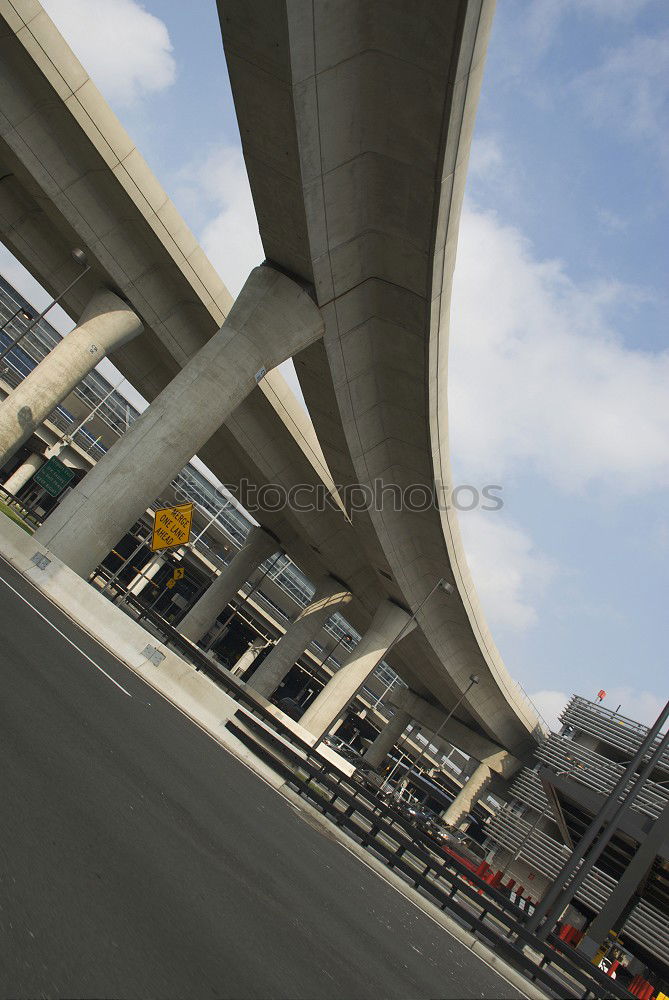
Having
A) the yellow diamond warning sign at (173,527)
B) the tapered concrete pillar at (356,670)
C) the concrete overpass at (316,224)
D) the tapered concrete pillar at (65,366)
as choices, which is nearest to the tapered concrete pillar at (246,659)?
the tapered concrete pillar at (356,670)

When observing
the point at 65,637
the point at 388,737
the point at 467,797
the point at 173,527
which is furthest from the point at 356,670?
the point at 388,737

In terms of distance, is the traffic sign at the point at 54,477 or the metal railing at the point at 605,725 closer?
the traffic sign at the point at 54,477

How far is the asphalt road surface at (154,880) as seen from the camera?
4090 mm

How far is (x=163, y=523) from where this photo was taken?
2069 cm

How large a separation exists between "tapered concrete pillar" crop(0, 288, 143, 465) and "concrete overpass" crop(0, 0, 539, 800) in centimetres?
74

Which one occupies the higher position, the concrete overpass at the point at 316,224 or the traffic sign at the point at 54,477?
the concrete overpass at the point at 316,224

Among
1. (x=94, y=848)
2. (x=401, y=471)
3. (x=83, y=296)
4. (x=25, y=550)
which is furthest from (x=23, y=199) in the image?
(x=94, y=848)

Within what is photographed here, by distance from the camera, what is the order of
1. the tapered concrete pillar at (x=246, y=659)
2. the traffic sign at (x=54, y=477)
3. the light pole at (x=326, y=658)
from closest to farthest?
the traffic sign at (x=54, y=477)
the tapered concrete pillar at (x=246, y=659)
the light pole at (x=326, y=658)

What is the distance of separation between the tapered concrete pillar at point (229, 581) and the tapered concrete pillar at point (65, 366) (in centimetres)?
2013

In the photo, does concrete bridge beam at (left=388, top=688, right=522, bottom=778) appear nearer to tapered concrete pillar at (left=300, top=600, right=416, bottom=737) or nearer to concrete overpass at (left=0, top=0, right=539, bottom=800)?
tapered concrete pillar at (left=300, top=600, right=416, bottom=737)

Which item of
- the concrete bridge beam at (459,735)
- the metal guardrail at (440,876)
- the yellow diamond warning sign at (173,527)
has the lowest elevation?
the metal guardrail at (440,876)

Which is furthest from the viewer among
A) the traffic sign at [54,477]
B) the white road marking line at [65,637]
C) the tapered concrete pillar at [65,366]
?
the traffic sign at [54,477]

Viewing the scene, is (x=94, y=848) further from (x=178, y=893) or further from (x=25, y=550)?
(x=25, y=550)

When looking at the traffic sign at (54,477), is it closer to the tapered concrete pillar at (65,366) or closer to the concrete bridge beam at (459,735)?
the tapered concrete pillar at (65,366)
